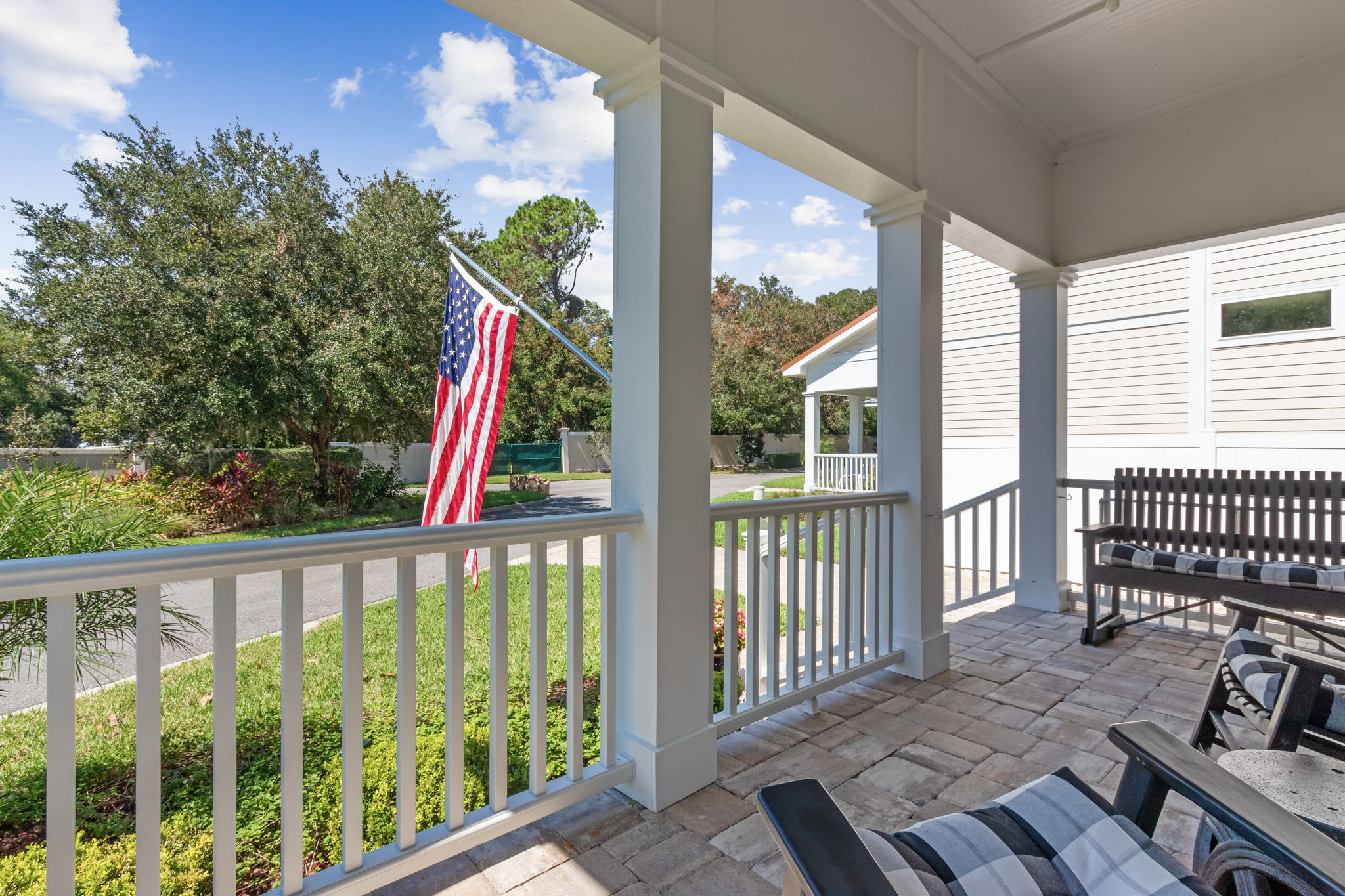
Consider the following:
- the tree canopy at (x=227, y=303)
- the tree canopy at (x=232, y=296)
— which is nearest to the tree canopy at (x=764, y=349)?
the tree canopy at (x=227, y=303)

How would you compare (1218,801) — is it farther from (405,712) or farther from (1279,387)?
(1279,387)

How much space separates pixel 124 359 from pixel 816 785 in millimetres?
10873

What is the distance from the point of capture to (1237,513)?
3.68 m

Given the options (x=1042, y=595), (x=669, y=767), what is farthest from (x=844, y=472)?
(x=669, y=767)

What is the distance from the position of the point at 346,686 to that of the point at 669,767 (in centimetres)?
100

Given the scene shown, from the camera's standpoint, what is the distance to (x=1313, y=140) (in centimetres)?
317

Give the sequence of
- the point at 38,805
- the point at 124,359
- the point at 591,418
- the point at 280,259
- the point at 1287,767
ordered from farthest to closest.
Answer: the point at 591,418, the point at 280,259, the point at 124,359, the point at 38,805, the point at 1287,767

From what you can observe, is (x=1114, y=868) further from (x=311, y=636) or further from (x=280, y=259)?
(x=280, y=259)

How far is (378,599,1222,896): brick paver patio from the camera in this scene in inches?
63.4

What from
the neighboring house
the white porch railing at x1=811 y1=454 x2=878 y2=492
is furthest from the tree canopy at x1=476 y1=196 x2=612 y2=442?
the neighboring house

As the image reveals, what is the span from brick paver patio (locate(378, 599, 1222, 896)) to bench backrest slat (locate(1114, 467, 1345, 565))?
65 centimetres

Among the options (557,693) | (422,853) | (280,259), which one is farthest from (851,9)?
(280,259)

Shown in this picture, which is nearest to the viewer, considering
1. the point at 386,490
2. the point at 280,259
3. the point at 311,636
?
the point at 311,636

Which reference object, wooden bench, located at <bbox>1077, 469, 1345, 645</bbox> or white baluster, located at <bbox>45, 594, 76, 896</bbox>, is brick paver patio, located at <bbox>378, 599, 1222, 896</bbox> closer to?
wooden bench, located at <bbox>1077, 469, 1345, 645</bbox>
